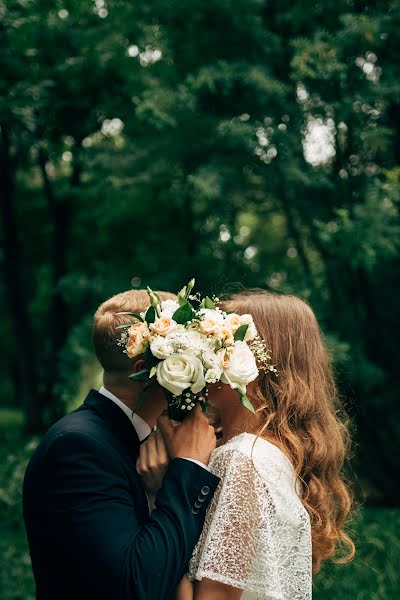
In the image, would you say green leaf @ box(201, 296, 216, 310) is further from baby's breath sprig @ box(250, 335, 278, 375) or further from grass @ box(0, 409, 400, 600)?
grass @ box(0, 409, 400, 600)

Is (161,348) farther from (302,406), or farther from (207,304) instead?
(302,406)

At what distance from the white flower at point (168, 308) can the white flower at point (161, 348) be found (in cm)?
13

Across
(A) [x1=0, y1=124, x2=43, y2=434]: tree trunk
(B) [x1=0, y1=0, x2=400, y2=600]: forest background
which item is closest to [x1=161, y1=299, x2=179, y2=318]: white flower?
(B) [x1=0, y1=0, x2=400, y2=600]: forest background

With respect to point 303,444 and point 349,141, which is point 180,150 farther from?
point 303,444

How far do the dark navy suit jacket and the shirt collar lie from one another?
17cm

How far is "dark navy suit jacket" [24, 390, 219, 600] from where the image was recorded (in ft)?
7.29

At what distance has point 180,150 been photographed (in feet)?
21.6

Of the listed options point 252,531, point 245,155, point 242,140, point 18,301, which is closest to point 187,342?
point 252,531

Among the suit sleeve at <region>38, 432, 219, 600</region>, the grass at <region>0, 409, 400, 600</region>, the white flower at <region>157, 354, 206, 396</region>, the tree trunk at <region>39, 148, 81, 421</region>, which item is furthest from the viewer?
the tree trunk at <region>39, 148, 81, 421</region>

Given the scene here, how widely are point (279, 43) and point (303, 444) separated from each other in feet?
16.5

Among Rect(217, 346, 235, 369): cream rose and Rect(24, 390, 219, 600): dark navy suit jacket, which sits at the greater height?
Rect(217, 346, 235, 369): cream rose

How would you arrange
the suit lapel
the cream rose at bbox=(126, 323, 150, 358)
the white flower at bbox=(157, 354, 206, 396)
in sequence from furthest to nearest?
the suit lapel, the cream rose at bbox=(126, 323, 150, 358), the white flower at bbox=(157, 354, 206, 396)

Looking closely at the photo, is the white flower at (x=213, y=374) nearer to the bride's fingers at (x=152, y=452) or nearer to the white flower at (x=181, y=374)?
the white flower at (x=181, y=374)

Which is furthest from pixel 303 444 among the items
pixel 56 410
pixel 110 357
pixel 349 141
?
pixel 56 410
